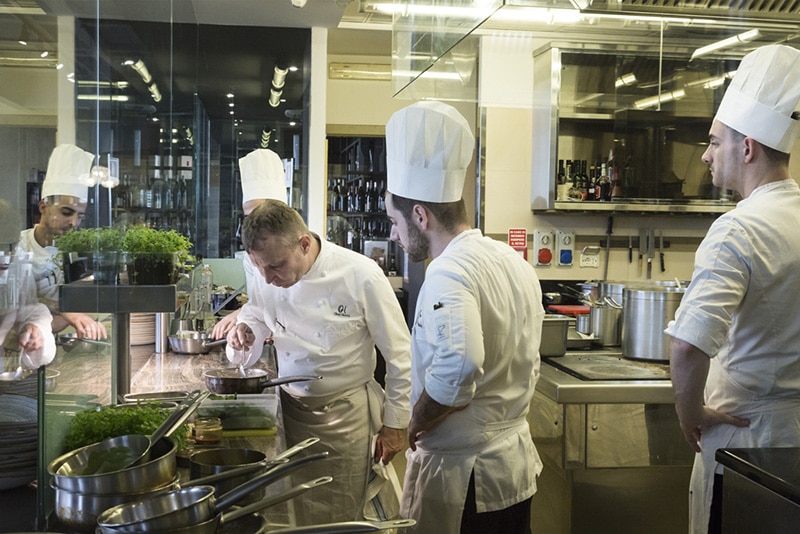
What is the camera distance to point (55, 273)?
151 cm

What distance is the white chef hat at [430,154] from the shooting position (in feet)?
7.03

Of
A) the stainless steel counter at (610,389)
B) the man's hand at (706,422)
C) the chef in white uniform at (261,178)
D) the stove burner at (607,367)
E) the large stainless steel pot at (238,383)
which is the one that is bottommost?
the stainless steel counter at (610,389)

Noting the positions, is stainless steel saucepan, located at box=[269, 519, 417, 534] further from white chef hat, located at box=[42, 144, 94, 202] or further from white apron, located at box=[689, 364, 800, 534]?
white apron, located at box=[689, 364, 800, 534]

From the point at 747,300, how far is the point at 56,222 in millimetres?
1747

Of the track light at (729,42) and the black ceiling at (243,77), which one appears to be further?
the black ceiling at (243,77)

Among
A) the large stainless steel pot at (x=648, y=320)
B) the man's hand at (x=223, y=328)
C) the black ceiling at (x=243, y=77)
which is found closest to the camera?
the large stainless steel pot at (x=648, y=320)

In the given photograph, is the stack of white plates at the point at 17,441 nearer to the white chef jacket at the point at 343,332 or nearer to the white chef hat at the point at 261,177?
the white chef jacket at the point at 343,332

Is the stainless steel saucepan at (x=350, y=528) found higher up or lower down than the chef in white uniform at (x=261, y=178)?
lower down

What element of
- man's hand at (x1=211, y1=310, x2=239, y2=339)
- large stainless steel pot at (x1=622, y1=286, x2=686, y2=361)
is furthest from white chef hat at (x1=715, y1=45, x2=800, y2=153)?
man's hand at (x1=211, y1=310, x2=239, y2=339)

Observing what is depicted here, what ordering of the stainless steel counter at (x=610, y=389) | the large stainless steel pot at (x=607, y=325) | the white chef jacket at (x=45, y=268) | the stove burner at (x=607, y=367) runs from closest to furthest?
the white chef jacket at (x=45, y=268) < the stainless steel counter at (x=610, y=389) < the stove burner at (x=607, y=367) < the large stainless steel pot at (x=607, y=325)

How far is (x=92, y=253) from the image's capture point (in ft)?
5.56

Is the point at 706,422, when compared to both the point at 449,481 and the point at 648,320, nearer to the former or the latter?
the point at 449,481

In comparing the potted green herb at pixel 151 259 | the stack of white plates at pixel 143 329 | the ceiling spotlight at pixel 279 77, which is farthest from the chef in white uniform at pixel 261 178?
the potted green herb at pixel 151 259

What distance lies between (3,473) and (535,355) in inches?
53.7
